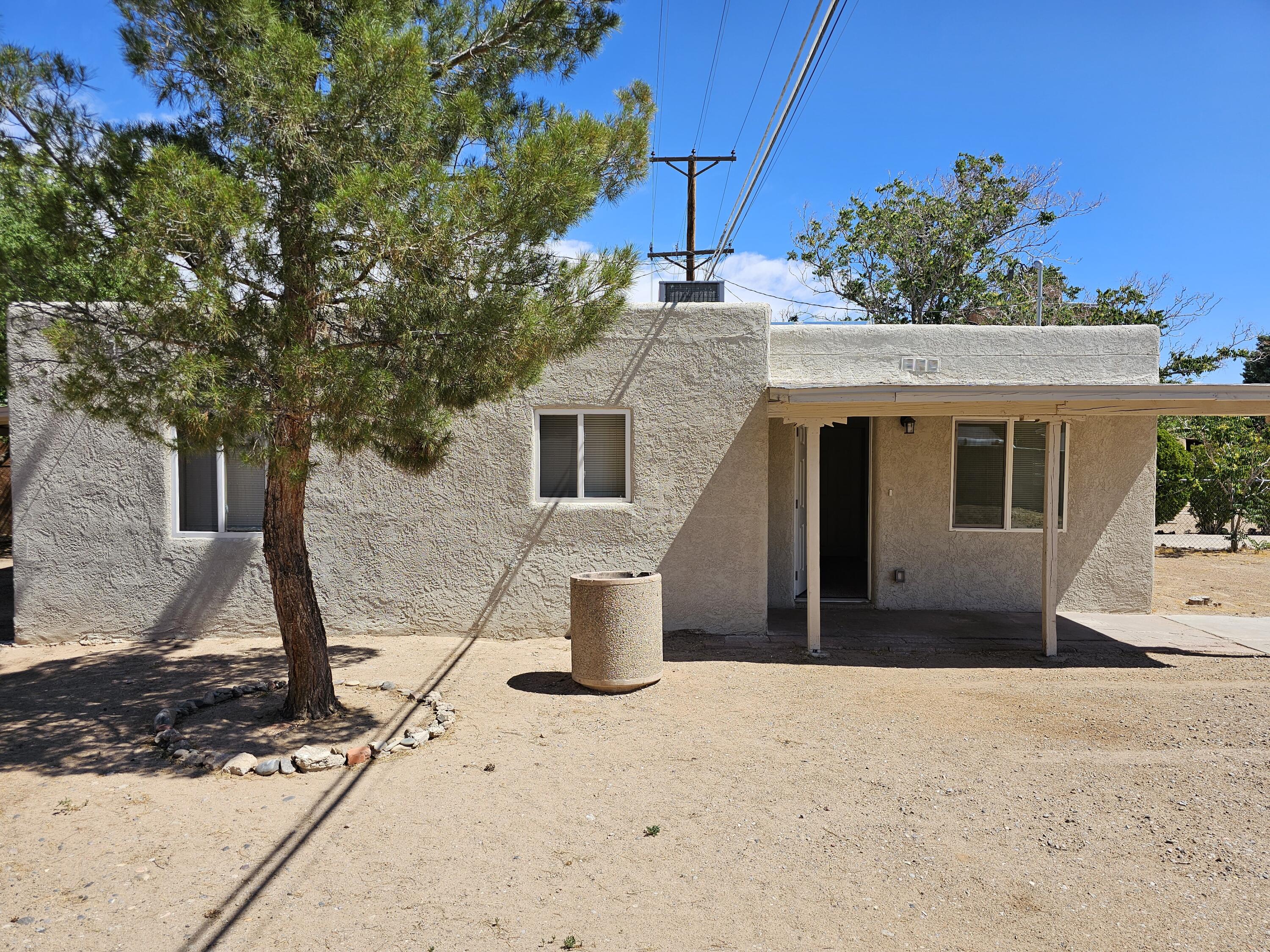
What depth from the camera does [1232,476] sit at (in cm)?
1617

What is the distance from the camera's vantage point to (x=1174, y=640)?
324 inches

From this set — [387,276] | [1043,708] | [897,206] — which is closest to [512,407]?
[387,276]

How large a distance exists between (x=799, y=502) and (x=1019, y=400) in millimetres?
3288

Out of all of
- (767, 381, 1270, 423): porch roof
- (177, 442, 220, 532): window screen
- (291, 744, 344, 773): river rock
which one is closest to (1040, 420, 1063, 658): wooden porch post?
(767, 381, 1270, 423): porch roof

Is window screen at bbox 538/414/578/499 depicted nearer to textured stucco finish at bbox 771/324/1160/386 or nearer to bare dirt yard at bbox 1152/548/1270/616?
textured stucco finish at bbox 771/324/1160/386

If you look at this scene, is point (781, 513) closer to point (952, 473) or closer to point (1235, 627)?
point (952, 473)

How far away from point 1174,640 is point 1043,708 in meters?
2.99

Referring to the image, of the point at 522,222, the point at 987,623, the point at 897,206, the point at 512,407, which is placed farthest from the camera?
the point at 897,206

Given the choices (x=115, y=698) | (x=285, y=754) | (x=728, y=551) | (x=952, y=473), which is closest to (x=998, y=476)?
(x=952, y=473)

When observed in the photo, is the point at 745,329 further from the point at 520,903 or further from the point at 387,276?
the point at 520,903

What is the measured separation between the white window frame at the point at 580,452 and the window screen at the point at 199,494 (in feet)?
10.6

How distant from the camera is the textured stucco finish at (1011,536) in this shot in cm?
927

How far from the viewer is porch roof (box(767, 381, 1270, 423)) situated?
692 cm

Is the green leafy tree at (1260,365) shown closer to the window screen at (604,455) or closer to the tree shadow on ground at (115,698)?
Answer: the window screen at (604,455)
